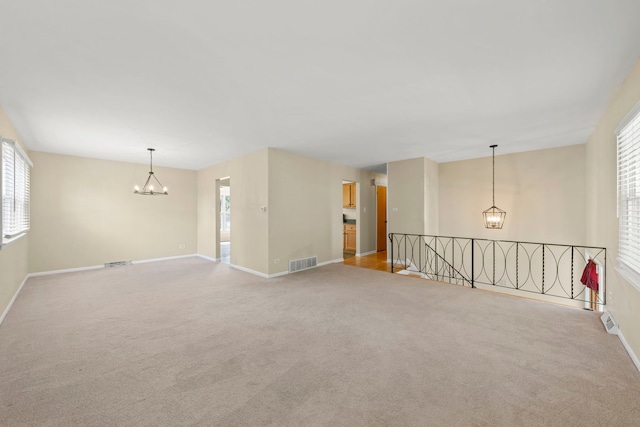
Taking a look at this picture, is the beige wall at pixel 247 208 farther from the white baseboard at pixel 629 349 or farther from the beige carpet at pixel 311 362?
the white baseboard at pixel 629 349

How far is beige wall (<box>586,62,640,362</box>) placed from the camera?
2357 millimetres

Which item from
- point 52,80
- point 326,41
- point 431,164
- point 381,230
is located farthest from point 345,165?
point 52,80

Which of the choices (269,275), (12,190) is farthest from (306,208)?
(12,190)

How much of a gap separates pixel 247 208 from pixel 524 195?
6.25 m

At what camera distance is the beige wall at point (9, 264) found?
129 inches

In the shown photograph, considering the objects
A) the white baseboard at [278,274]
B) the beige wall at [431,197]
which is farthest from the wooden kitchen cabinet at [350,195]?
the white baseboard at [278,274]

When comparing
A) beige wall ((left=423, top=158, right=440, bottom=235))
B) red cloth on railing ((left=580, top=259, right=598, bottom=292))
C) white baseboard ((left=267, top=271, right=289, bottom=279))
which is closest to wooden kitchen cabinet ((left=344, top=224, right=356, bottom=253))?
beige wall ((left=423, top=158, right=440, bottom=235))

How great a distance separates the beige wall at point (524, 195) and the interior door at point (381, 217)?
6.38ft

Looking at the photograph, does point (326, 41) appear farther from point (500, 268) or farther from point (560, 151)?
point (500, 268)

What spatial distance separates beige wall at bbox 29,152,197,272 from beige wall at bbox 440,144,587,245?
295 inches

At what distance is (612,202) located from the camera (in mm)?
3033

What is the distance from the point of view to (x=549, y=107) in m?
3.25

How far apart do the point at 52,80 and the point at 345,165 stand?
5.61m

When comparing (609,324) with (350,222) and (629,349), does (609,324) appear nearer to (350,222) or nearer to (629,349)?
(629,349)
